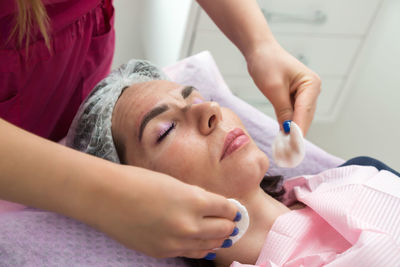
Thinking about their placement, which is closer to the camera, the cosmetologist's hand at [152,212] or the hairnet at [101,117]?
the cosmetologist's hand at [152,212]

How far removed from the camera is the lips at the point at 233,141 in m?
0.91

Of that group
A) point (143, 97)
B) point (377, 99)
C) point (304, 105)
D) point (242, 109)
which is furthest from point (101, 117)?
point (377, 99)

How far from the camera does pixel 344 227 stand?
0.88 metres

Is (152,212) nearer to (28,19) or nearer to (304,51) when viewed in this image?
(28,19)

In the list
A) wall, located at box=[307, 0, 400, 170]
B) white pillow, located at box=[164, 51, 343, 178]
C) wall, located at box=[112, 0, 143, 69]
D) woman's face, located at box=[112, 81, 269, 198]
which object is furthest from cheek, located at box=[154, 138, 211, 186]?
wall, located at box=[307, 0, 400, 170]

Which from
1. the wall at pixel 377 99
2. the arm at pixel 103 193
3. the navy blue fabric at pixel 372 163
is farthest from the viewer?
the wall at pixel 377 99

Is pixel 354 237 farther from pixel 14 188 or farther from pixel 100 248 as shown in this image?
pixel 14 188

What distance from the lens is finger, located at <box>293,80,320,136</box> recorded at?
0.90 meters

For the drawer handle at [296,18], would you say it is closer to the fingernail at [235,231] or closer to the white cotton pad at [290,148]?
the white cotton pad at [290,148]

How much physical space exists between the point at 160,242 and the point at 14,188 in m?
0.20

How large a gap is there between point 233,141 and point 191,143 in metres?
0.09

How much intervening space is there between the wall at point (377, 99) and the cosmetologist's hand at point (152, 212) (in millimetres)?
1676

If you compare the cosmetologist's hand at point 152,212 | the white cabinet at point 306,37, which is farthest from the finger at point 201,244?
the white cabinet at point 306,37

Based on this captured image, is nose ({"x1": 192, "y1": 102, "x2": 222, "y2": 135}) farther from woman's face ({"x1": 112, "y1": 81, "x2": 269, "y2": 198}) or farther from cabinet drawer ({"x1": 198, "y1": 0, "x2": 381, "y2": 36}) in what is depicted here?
cabinet drawer ({"x1": 198, "y1": 0, "x2": 381, "y2": 36})
